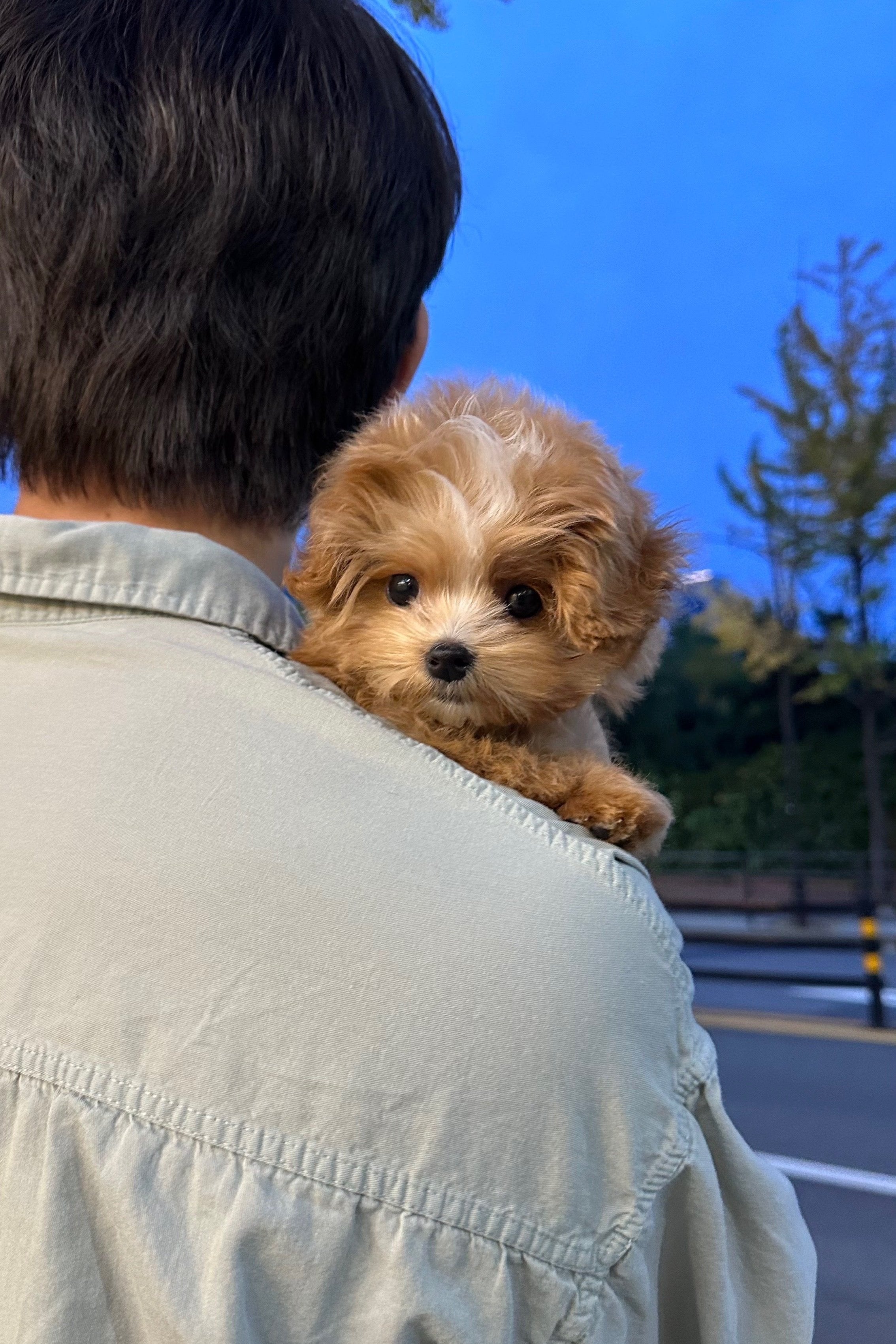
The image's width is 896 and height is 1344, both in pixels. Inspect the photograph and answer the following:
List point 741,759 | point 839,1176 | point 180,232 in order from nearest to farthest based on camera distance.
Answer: point 180,232 → point 839,1176 → point 741,759

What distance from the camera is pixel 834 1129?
554 centimetres

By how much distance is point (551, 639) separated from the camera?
1.19m

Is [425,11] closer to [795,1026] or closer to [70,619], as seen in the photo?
[70,619]

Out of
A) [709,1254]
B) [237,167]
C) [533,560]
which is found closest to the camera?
[709,1254]

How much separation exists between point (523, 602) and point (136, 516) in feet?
1.38

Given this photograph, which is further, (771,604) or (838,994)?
(771,604)

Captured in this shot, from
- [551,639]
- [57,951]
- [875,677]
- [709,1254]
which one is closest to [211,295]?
[551,639]

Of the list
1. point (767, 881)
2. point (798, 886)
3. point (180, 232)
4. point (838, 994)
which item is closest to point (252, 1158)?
point (180, 232)

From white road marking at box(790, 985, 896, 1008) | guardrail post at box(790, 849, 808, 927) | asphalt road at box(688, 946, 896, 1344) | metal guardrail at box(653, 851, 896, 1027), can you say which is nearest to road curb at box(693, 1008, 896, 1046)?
asphalt road at box(688, 946, 896, 1344)

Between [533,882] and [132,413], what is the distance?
57 cm

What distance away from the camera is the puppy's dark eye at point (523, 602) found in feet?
3.94

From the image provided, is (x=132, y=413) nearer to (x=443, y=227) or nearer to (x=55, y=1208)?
(x=443, y=227)

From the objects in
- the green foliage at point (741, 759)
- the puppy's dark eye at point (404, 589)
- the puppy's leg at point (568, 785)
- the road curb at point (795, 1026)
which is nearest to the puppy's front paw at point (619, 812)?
the puppy's leg at point (568, 785)

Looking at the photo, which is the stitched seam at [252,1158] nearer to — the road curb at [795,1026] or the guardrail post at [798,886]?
the road curb at [795,1026]
